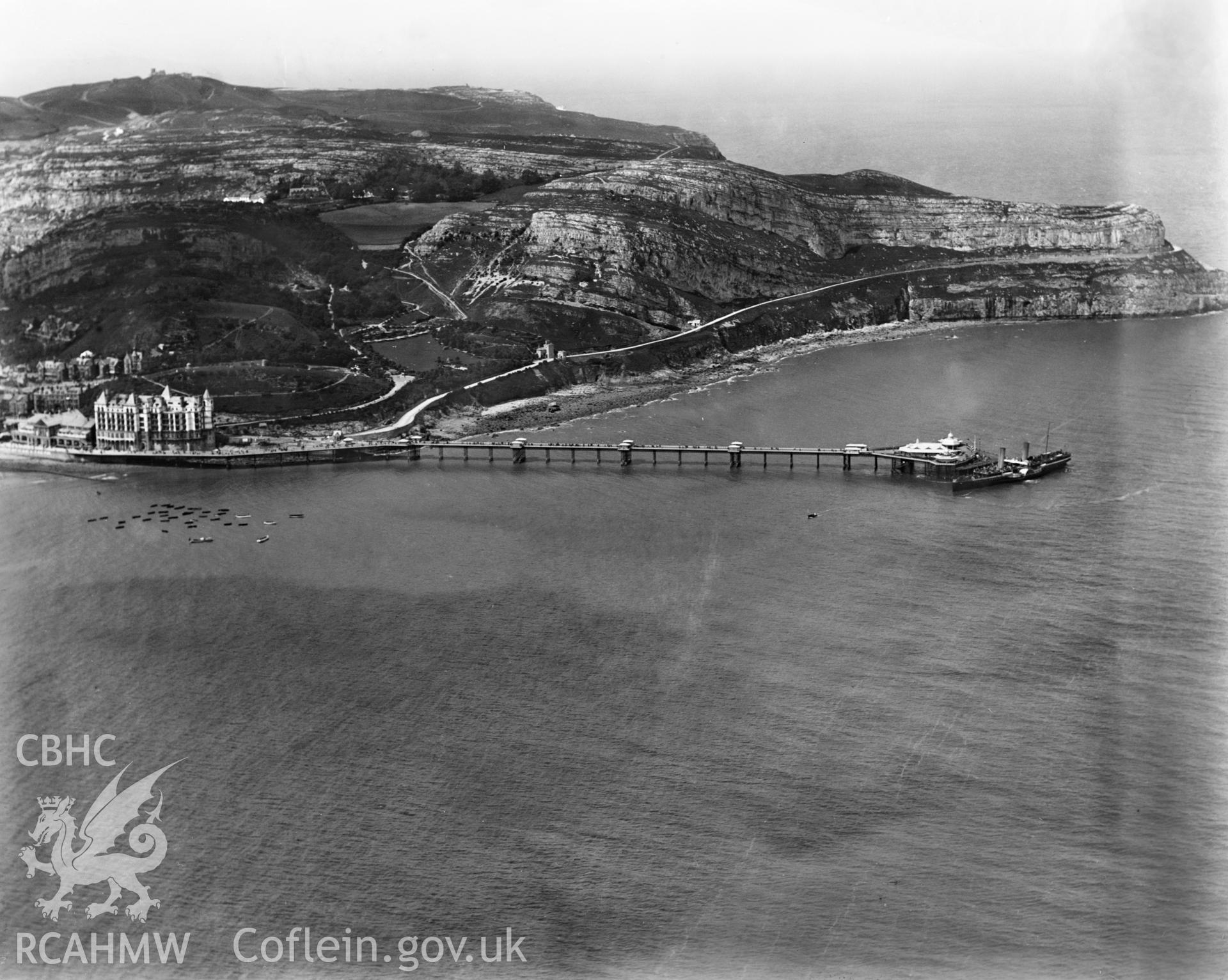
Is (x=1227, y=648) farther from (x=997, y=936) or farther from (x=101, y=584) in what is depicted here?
(x=101, y=584)

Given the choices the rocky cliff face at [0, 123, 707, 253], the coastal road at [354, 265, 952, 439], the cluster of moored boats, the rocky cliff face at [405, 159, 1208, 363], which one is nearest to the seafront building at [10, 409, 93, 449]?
the coastal road at [354, 265, 952, 439]

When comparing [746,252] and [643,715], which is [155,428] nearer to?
[643,715]

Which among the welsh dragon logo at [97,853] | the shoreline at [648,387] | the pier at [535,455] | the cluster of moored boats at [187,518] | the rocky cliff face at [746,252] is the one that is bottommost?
the welsh dragon logo at [97,853]

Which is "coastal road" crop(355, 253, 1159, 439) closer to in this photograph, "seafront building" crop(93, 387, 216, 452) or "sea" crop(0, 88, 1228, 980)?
"seafront building" crop(93, 387, 216, 452)

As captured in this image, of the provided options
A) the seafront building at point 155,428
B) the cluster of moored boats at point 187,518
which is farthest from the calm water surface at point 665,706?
the seafront building at point 155,428

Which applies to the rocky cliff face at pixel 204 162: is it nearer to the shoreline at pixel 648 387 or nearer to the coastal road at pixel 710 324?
the coastal road at pixel 710 324

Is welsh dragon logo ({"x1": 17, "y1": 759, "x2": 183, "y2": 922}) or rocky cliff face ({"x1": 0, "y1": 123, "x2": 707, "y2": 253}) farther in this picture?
rocky cliff face ({"x1": 0, "y1": 123, "x2": 707, "y2": 253})

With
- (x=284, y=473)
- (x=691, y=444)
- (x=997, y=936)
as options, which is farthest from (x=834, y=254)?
(x=997, y=936)
